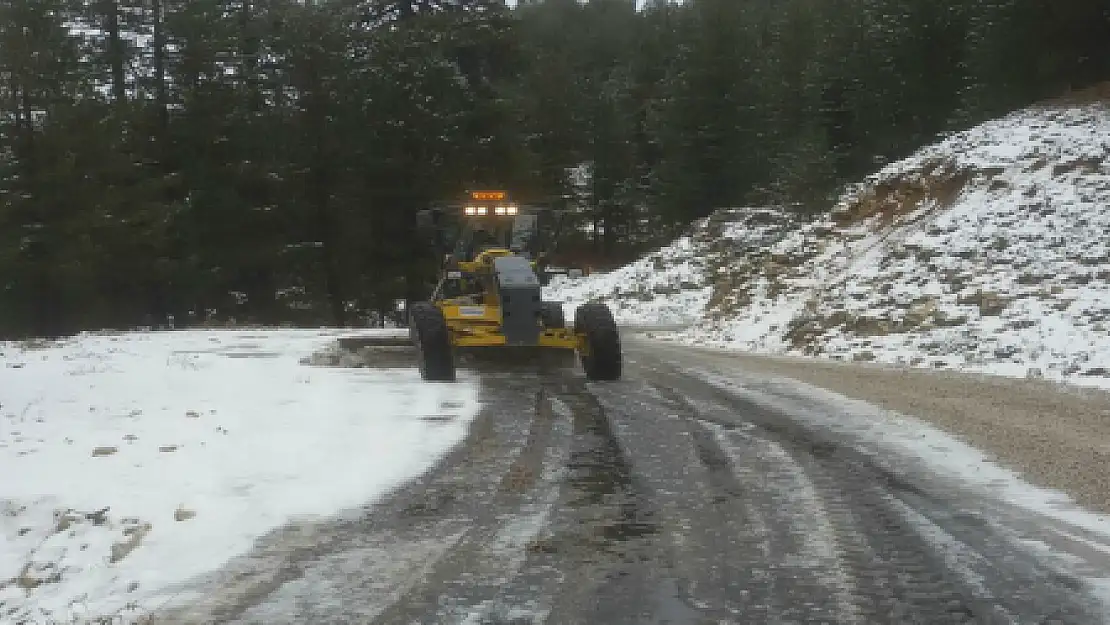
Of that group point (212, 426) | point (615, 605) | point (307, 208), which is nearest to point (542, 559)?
point (615, 605)

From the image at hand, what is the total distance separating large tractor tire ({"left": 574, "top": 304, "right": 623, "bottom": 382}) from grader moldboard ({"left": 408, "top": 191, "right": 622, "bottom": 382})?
13 millimetres

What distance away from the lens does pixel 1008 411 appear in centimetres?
946

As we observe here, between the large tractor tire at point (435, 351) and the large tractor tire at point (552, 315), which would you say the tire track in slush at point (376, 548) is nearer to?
the large tractor tire at point (435, 351)

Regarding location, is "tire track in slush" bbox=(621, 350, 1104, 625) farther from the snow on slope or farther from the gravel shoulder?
the snow on slope

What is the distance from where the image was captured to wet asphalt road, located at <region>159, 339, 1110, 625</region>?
408 centimetres

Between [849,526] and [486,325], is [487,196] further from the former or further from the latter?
[849,526]

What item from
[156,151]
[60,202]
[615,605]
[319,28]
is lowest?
[615,605]

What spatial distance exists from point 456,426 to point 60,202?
75.4ft

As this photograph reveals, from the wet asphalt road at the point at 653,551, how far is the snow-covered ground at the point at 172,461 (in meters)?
0.41

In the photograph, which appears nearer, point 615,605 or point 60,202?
point 615,605

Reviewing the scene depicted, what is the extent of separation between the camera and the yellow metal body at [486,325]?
38.9 feet

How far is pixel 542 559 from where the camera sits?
4.73 m

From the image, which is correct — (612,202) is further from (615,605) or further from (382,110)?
(615,605)

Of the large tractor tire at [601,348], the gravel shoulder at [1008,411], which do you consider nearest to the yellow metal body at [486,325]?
the large tractor tire at [601,348]
